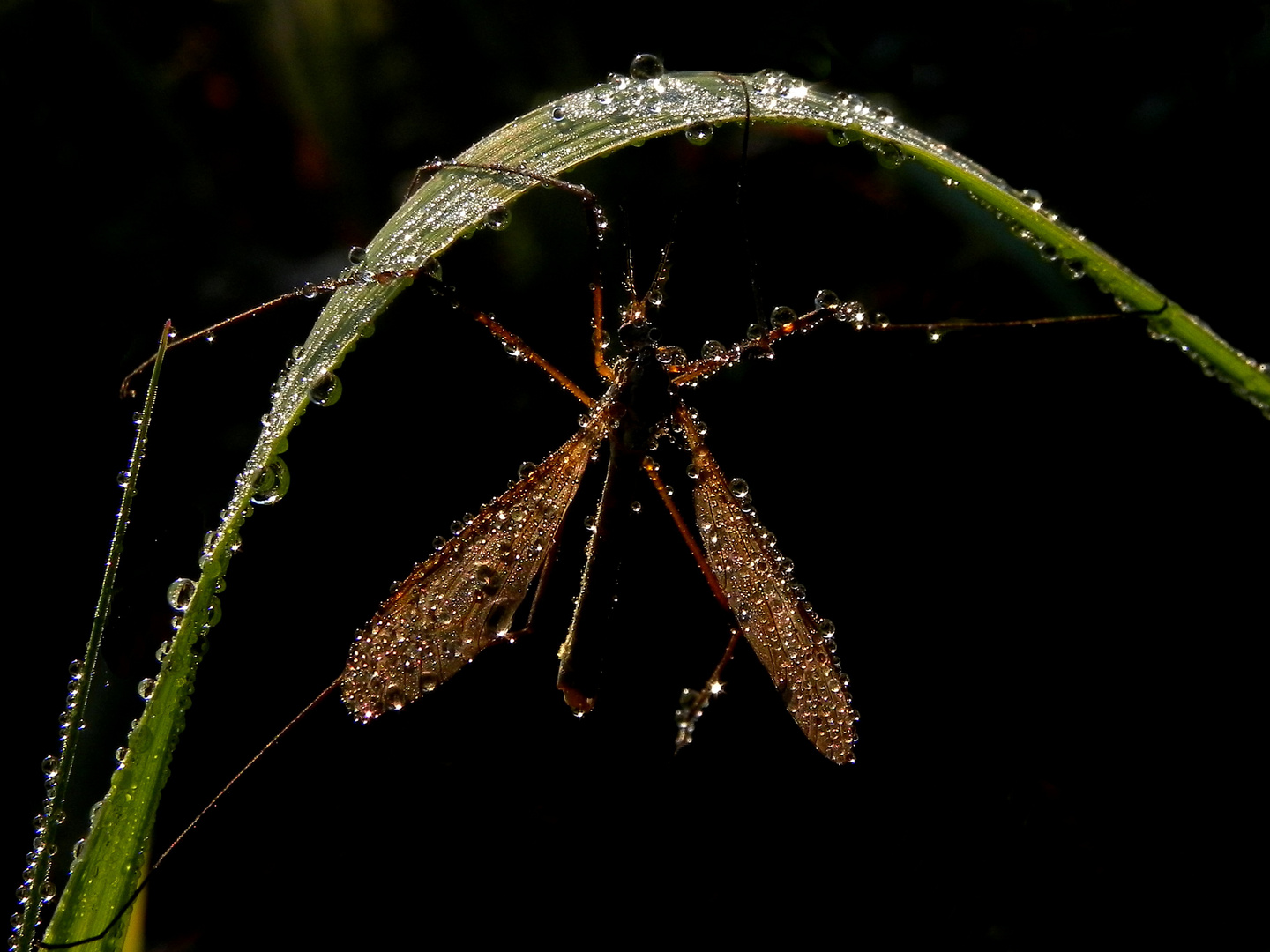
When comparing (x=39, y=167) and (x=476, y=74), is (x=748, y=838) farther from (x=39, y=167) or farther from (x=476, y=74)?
(x=39, y=167)

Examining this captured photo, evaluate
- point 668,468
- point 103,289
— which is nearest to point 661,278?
point 668,468

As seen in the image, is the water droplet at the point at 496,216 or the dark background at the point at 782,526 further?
the dark background at the point at 782,526

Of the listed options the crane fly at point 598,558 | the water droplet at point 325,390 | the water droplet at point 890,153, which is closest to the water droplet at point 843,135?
the water droplet at point 890,153

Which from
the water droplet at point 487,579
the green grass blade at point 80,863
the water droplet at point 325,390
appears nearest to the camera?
the green grass blade at point 80,863

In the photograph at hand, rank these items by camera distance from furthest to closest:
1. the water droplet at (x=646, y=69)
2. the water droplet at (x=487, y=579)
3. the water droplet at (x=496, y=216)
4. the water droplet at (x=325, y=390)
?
the water droplet at (x=487, y=579)
the water droplet at (x=646, y=69)
the water droplet at (x=496, y=216)
the water droplet at (x=325, y=390)

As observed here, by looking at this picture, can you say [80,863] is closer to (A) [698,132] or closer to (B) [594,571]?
(B) [594,571]

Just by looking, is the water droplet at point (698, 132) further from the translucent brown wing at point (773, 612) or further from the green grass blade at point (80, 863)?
the green grass blade at point (80, 863)

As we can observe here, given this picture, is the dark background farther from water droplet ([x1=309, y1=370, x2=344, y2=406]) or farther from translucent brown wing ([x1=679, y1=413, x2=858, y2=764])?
water droplet ([x1=309, y1=370, x2=344, y2=406])
